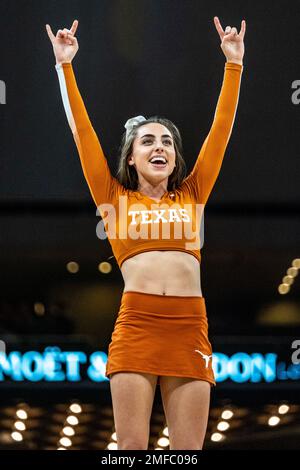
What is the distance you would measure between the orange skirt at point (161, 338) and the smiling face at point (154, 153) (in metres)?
0.41

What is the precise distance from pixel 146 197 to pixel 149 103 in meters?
2.45

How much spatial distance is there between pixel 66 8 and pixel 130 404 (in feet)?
10.3

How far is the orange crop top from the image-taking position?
2.26 meters

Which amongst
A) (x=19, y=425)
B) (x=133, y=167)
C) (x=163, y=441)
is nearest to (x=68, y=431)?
(x=19, y=425)

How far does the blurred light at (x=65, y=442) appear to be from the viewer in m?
5.70

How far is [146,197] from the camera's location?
2.37 meters

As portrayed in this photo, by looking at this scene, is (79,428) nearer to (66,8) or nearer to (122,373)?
(66,8)

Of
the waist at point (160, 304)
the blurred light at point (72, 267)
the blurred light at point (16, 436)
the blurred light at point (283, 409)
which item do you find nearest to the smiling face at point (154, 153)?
the waist at point (160, 304)

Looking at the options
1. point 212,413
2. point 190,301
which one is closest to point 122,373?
point 190,301

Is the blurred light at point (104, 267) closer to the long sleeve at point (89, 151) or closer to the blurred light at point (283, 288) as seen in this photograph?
the blurred light at point (283, 288)

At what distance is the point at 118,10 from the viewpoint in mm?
4727

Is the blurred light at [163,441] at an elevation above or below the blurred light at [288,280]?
below

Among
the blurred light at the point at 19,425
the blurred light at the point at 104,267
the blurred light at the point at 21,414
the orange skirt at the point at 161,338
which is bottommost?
the orange skirt at the point at 161,338

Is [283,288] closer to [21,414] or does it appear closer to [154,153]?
[21,414]
